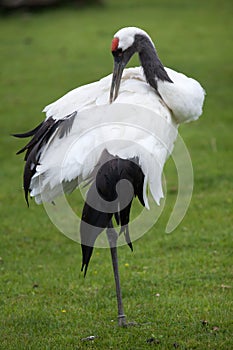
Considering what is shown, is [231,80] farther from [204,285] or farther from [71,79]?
[204,285]

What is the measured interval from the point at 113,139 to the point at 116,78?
25.1 inches

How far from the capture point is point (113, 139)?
506 centimetres

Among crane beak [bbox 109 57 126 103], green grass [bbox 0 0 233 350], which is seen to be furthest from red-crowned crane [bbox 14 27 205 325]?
green grass [bbox 0 0 233 350]

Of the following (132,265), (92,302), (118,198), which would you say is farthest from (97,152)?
(132,265)

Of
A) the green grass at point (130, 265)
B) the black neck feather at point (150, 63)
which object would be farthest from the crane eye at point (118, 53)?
the green grass at point (130, 265)

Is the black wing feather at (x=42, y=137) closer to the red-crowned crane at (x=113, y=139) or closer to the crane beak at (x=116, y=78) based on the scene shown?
the red-crowned crane at (x=113, y=139)

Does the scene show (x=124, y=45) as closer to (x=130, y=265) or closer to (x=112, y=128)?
(x=112, y=128)

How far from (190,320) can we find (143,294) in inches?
27.9

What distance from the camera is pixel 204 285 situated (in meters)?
6.21

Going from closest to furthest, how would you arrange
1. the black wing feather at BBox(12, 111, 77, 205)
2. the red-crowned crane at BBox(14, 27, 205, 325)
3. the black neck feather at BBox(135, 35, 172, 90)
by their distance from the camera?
the red-crowned crane at BBox(14, 27, 205, 325) → the black wing feather at BBox(12, 111, 77, 205) → the black neck feather at BBox(135, 35, 172, 90)

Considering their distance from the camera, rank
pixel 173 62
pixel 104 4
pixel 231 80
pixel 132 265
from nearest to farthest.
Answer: pixel 132 265 < pixel 231 80 < pixel 173 62 < pixel 104 4

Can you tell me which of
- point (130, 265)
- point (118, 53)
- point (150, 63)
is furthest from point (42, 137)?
point (130, 265)

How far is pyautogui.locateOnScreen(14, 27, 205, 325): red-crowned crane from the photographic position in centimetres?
501

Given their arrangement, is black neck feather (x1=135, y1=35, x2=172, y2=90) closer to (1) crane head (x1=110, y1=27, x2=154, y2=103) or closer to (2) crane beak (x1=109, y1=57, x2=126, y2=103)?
(1) crane head (x1=110, y1=27, x2=154, y2=103)
